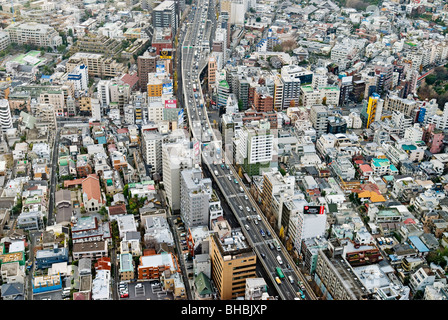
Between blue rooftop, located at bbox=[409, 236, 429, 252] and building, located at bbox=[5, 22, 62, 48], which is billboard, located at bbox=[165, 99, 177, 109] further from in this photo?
building, located at bbox=[5, 22, 62, 48]

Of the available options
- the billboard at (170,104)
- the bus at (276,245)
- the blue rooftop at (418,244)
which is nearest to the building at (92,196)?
the bus at (276,245)

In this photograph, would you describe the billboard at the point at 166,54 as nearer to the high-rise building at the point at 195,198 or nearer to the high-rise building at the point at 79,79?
the high-rise building at the point at 79,79

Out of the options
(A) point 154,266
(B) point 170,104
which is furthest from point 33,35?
(A) point 154,266

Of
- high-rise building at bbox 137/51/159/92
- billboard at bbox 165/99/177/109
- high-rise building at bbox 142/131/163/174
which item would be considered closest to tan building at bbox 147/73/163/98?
billboard at bbox 165/99/177/109

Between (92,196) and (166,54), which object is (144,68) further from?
(92,196)
